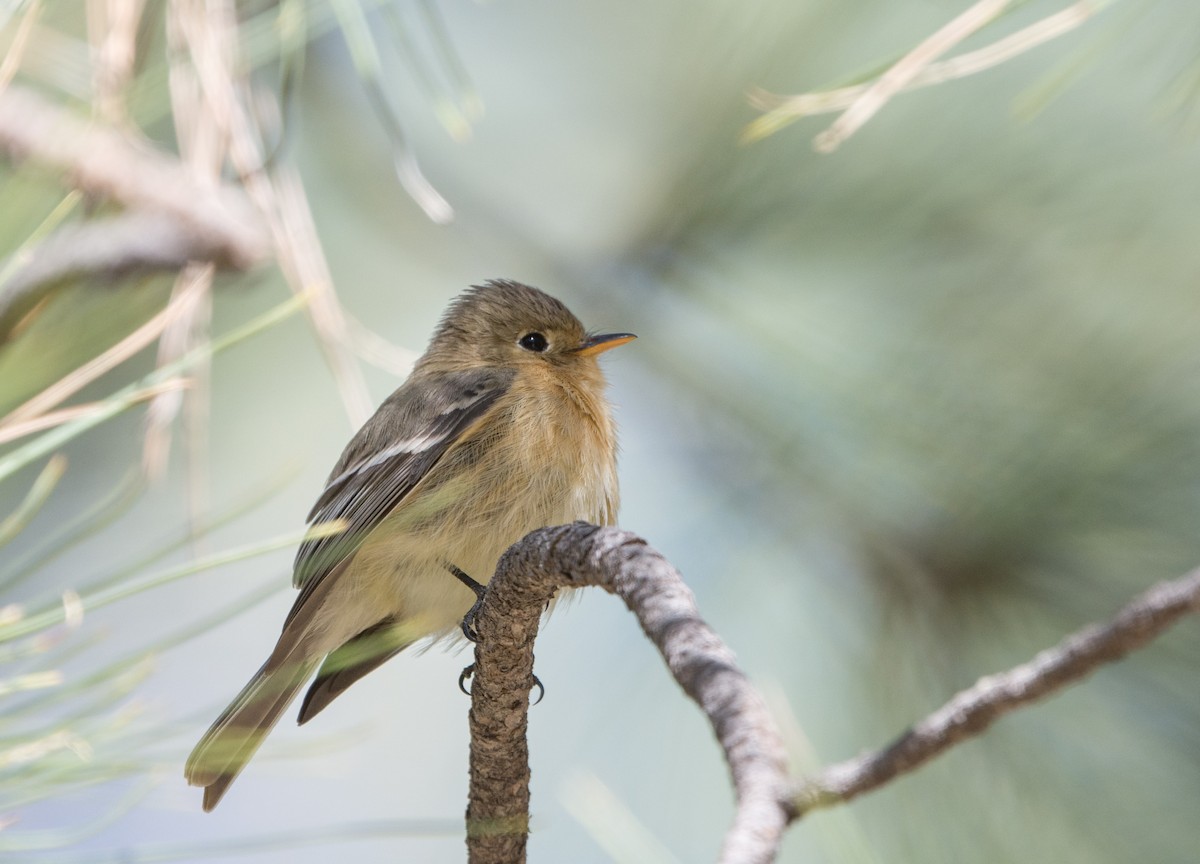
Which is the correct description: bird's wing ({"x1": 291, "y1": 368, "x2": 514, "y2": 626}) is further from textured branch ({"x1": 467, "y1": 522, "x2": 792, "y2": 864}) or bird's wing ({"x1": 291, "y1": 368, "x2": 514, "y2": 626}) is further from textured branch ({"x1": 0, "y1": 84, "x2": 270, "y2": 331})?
textured branch ({"x1": 467, "y1": 522, "x2": 792, "y2": 864})

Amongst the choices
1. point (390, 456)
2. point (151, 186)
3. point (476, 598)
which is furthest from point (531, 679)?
point (151, 186)

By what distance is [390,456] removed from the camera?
122 inches

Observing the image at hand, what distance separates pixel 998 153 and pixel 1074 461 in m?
0.62

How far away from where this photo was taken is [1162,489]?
1968 millimetres

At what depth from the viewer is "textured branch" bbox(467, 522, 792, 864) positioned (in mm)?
838

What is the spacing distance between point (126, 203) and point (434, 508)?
0.95m

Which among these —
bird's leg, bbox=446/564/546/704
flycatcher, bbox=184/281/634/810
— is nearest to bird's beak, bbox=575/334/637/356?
flycatcher, bbox=184/281/634/810

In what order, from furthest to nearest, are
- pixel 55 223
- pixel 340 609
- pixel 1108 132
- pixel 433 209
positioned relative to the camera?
1. pixel 340 609
2. pixel 433 209
3. pixel 1108 132
4. pixel 55 223

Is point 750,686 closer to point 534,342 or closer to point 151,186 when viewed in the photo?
point 151,186

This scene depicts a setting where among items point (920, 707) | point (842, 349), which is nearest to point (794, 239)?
point (842, 349)

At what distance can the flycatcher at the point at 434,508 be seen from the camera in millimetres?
2844

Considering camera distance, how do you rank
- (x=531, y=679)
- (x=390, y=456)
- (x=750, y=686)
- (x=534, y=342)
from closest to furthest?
1. (x=750, y=686)
2. (x=531, y=679)
3. (x=390, y=456)
4. (x=534, y=342)

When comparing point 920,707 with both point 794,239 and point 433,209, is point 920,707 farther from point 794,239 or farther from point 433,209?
point 433,209

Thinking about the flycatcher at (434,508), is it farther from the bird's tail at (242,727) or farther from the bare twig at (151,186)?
the bare twig at (151,186)
